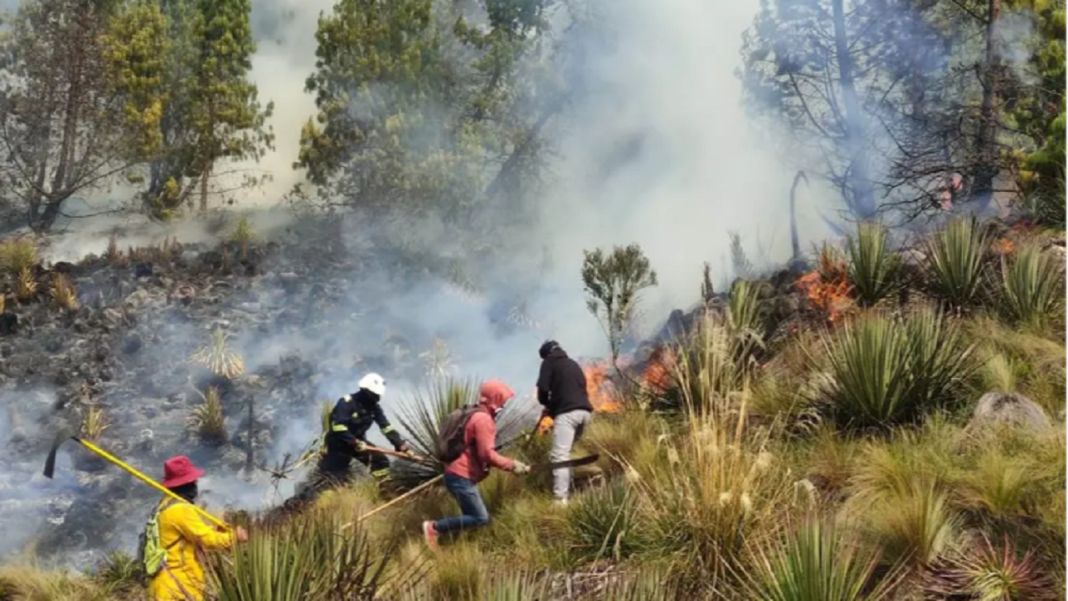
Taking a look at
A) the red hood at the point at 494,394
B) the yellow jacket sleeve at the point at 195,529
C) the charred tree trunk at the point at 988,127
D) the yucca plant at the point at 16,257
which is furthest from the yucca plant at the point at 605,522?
the yucca plant at the point at 16,257

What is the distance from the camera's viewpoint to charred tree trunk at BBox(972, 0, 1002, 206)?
12375mm

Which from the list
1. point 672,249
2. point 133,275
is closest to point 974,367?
point 672,249

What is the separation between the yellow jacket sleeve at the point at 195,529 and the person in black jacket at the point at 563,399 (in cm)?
257

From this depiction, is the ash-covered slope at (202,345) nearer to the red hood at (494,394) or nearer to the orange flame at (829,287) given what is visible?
the orange flame at (829,287)

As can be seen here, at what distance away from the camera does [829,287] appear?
988 centimetres

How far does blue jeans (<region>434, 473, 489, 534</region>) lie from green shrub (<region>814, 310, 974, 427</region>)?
2.44m

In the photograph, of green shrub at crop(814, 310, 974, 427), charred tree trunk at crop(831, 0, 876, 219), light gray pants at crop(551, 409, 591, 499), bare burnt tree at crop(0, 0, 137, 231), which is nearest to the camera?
green shrub at crop(814, 310, 974, 427)

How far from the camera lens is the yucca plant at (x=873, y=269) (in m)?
9.29

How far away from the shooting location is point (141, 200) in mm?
25438

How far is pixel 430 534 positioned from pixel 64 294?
16652 millimetres

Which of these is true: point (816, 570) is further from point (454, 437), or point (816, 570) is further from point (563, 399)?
point (563, 399)

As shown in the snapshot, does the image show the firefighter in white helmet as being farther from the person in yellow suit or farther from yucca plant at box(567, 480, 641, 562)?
the person in yellow suit

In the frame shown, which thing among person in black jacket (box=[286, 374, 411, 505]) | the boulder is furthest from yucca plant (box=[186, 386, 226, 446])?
the boulder

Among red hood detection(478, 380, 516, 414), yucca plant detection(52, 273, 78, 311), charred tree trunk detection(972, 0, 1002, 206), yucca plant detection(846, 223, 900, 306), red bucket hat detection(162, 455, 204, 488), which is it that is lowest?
red bucket hat detection(162, 455, 204, 488)
